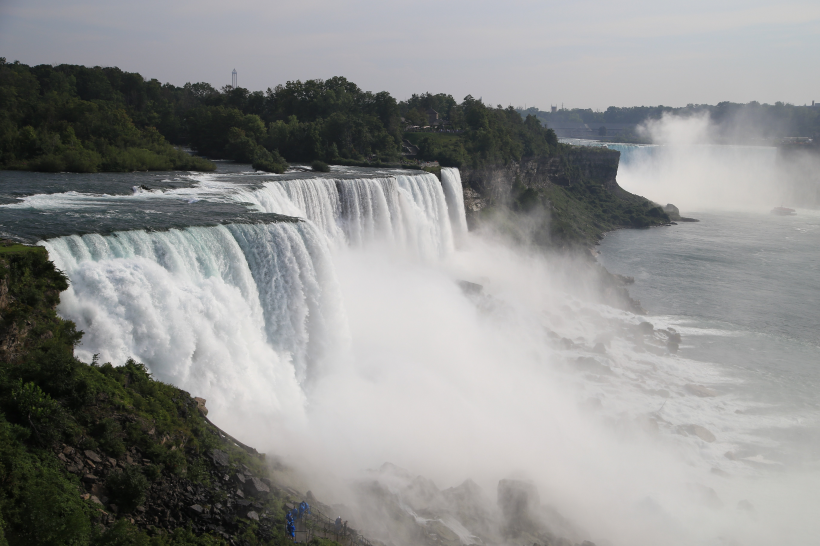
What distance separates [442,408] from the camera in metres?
18.8

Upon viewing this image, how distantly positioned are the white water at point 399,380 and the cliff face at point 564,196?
63.4 ft

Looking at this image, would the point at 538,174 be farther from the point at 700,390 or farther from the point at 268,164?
the point at 700,390

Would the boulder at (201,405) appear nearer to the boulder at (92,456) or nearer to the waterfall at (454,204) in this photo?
the boulder at (92,456)

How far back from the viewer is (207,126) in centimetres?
4400

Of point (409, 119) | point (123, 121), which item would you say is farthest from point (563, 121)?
point (123, 121)

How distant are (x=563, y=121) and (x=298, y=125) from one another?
14104 centimetres

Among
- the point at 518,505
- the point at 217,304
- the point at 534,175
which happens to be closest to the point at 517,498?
the point at 518,505

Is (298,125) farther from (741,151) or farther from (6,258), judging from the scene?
(741,151)

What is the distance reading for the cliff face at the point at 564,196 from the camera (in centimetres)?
4612

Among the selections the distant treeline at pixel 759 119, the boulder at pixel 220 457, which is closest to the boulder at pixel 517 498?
the boulder at pixel 220 457

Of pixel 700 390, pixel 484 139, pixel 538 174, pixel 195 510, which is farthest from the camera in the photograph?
pixel 538 174

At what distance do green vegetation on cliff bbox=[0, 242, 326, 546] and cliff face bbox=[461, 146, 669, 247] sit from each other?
32.9 metres

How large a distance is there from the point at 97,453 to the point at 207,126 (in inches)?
1511

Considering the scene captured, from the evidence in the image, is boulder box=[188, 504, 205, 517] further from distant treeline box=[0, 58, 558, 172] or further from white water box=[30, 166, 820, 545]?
distant treeline box=[0, 58, 558, 172]
